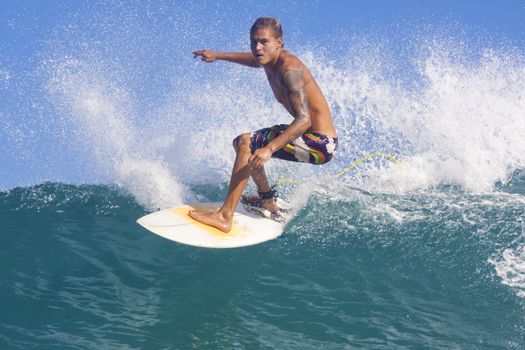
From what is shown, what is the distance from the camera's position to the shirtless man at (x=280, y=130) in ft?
20.5

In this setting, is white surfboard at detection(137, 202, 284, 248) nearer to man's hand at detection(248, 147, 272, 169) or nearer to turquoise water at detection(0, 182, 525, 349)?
turquoise water at detection(0, 182, 525, 349)

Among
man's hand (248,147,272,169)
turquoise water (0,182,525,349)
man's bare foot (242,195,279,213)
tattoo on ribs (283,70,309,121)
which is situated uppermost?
tattoo on ribs (283,70,309,121)

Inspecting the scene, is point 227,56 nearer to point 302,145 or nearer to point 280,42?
point 280,42

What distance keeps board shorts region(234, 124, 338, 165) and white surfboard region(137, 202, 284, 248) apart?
2.73ft

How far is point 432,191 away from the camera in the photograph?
342 inches

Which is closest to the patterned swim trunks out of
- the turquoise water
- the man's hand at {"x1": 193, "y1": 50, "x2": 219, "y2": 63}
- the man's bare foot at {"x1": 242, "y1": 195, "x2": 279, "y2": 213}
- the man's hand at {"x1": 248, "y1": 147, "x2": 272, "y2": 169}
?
the man's hand at {"x1": 248, "y1": 147, "x2": 272, "y2": 169}

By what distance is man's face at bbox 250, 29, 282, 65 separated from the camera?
6.38m

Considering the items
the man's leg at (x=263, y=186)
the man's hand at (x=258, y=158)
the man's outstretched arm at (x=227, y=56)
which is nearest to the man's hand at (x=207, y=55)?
the man's outstretched arm at (x=227, y=56)

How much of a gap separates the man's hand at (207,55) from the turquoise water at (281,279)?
214cm

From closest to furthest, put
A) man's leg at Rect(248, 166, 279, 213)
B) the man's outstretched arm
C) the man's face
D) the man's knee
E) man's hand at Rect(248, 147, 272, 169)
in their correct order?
man's hand at Rect(248, 147, 272, 169) < the man's face < the man's knee < man's leg at Rect(248, 166, 279, 213) < the man's outstretched arm

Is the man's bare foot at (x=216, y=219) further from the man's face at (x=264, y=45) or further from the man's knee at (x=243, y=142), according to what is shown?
the man's face at (x=264, y=45)

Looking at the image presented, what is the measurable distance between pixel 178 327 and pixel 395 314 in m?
1.97

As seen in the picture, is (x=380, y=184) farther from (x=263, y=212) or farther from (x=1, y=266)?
(x=1, y=266)

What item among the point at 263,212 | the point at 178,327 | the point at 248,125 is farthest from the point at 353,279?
the point at 248,125
